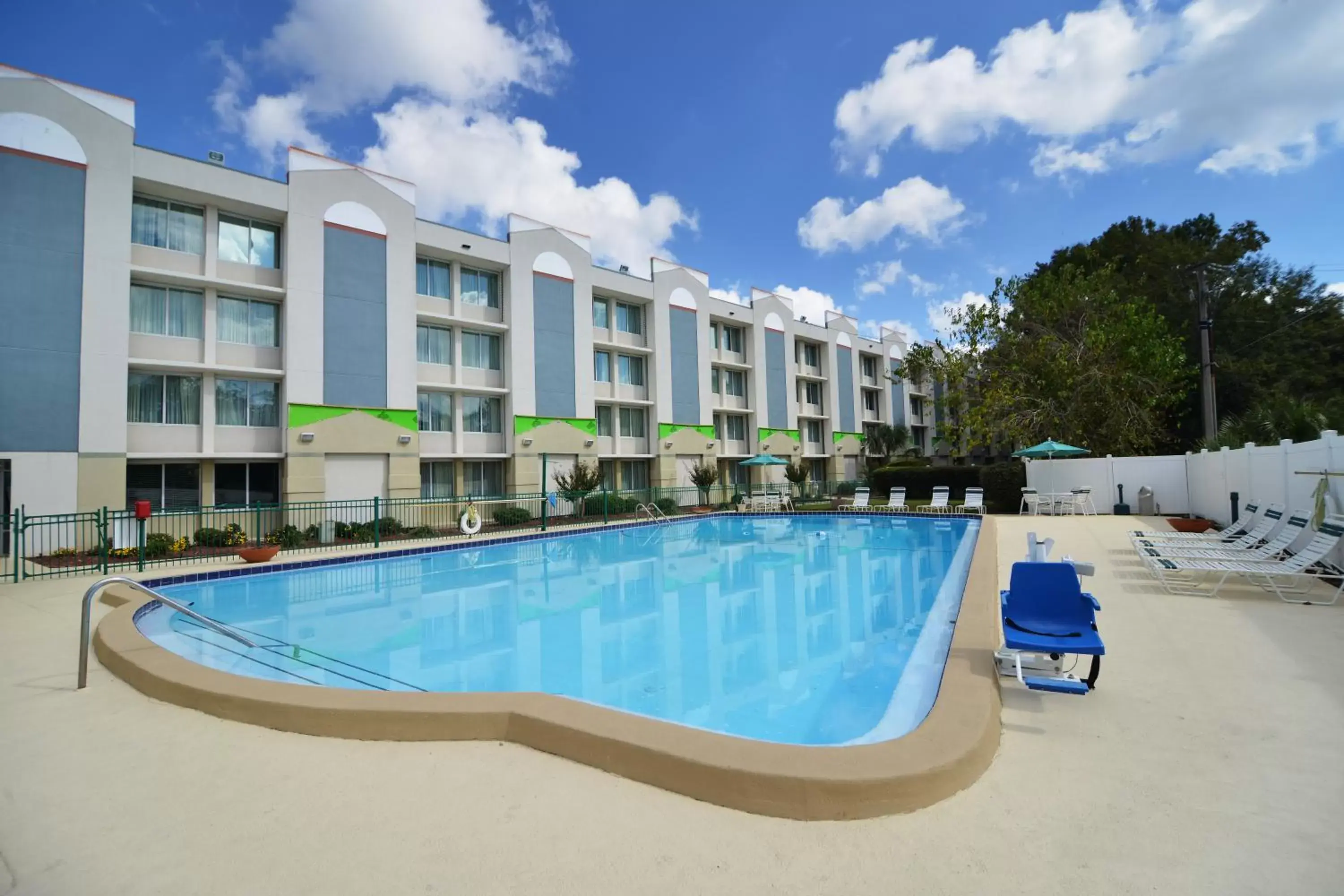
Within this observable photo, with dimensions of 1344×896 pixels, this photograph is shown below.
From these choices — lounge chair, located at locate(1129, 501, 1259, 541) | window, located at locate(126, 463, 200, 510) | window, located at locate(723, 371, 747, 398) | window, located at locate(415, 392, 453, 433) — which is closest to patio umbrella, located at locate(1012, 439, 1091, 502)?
lounge chair, located at locate(1129, 501, 1259, 541)

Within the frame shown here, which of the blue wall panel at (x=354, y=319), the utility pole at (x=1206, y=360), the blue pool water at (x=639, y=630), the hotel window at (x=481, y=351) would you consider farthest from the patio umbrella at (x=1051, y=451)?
the blue wall panel at (x=354, y=319)

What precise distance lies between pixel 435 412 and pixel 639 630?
16700 millimetres

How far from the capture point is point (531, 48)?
14516 mm

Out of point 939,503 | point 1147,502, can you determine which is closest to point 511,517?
point 939,503

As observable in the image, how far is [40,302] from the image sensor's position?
15.2m

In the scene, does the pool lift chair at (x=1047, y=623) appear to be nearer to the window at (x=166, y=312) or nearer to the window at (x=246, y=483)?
the window at (x=246, y=483)

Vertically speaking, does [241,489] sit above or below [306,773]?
above

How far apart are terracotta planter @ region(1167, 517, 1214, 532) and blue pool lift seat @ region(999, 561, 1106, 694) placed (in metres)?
12.2

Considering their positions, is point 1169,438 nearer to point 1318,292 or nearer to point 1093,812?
point 1318,292

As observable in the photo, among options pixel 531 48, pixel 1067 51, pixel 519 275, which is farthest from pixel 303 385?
pixel 1067 51

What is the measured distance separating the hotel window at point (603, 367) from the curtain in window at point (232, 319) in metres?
12.8

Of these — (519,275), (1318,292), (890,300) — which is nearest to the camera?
(519,275)

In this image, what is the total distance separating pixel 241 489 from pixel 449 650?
15085 mm

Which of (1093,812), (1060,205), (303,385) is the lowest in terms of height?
(1093,812)
